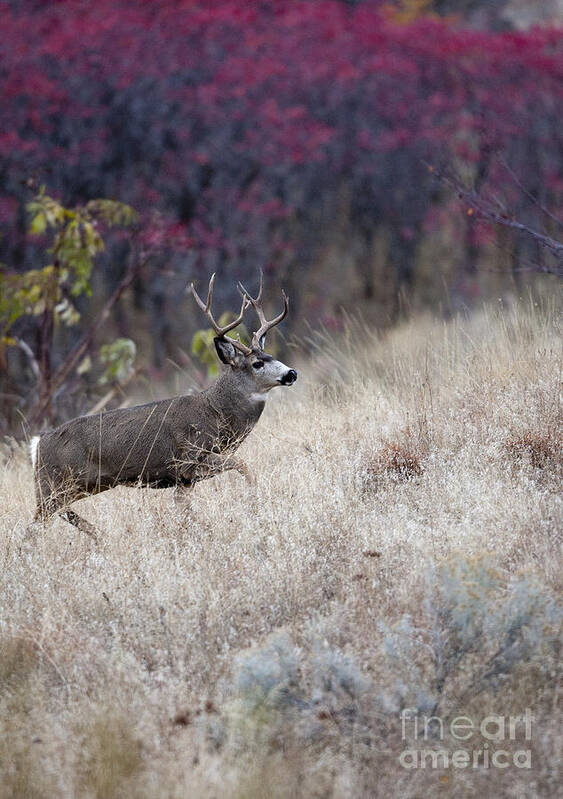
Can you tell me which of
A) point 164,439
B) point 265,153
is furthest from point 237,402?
point 265,153

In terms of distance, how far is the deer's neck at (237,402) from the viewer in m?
6.50

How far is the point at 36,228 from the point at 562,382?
492cm

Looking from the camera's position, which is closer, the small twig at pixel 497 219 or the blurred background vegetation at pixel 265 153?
the small twig at pixel 497 219

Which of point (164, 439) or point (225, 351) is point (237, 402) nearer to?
point (225, 351)

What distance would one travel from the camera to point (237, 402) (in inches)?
257

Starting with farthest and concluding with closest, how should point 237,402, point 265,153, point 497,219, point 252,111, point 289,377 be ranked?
point 252,111, point 265,153, point 497,219, point 237,402, point 289,377

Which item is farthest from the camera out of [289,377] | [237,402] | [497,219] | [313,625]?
[497,219]

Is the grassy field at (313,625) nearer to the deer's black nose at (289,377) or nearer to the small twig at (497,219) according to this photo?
the deer's black nose at (289,377)

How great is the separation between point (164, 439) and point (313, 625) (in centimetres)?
231

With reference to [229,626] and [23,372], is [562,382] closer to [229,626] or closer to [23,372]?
[229,626]

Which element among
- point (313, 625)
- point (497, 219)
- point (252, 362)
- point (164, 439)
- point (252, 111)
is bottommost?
point (164, 439)

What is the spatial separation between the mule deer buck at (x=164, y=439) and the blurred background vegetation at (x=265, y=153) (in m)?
6.36

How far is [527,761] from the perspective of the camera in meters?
3.51

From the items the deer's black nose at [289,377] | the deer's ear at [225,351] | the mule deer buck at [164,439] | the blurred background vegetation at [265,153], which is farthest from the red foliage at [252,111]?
the deer's black nose at [289,377]
